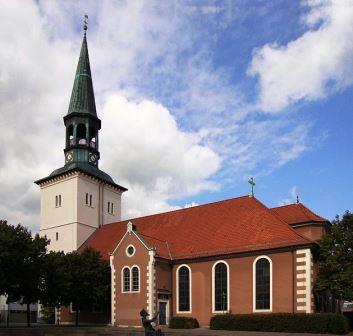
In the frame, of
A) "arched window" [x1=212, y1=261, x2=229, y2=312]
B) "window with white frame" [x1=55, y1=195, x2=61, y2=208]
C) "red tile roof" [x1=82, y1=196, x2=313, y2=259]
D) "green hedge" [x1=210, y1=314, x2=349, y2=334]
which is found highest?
"window with white frame" [x1=55, y1=195, x2=61, y2=208]

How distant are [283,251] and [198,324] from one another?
9.05m

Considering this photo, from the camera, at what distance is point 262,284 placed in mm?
37844

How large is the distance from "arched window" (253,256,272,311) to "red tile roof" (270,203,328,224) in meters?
5.59

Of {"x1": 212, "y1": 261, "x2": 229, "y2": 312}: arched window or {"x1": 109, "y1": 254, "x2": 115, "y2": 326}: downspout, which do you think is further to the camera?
{"x1": 109, "y1": 254, "x2": 115, "y2": 326}: downspout

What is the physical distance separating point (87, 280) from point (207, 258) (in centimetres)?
1148

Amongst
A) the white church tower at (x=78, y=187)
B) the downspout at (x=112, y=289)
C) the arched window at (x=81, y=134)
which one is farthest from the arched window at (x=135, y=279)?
the arched window at (x=81, y=134)

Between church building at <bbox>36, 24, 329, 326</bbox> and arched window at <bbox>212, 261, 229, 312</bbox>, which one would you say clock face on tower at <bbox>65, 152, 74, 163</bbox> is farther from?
arched window at <bbox>212, 261, 229, 312</bbox>

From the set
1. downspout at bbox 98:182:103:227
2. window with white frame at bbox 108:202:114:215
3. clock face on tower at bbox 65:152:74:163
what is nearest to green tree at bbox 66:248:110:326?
downspout at bbox 98:182:103:227

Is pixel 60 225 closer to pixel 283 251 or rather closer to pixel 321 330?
pixel 283 251

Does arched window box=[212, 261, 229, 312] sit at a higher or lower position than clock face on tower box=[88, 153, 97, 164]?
lower

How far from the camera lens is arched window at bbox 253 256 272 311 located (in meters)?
37.4

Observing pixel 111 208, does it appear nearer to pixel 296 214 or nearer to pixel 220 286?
pixel 220 286

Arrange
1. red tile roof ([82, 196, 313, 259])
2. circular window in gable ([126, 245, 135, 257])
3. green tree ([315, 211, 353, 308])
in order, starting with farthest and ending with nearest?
circular window in gable ([126, 245, 135, 257]) → red tile roof ([82, 196, 313, 259]) → green tree ([315, 211, 353, 308])

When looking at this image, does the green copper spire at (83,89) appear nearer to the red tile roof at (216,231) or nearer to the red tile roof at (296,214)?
the red tile roof at (216,231)
